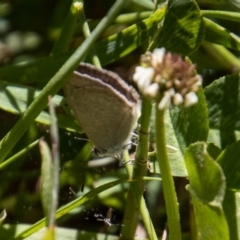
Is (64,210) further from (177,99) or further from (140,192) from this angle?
(177,99)

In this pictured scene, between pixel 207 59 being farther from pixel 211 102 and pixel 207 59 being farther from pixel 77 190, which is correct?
pixel 77 190

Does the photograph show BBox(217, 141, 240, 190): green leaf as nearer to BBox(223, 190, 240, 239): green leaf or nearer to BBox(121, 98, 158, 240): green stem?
BBox(223, 190, 240, 239): green leaf

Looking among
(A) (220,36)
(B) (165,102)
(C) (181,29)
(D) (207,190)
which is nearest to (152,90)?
(B) (165,102)

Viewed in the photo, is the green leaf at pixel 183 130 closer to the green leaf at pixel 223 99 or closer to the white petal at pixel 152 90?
the green leaf at pixel 223 99

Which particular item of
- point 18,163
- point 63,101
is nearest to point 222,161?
point 63,101

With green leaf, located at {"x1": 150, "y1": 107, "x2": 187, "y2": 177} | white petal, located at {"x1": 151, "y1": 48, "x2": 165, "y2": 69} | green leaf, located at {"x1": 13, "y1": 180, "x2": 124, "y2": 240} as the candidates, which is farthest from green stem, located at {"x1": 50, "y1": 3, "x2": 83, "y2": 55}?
white petal, located at {"x1": 151, "y1": 48, "x2": 165, "y2": 69}

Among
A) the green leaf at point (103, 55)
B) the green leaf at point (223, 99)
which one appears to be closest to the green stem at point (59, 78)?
the green leaf at point (103, 55)
